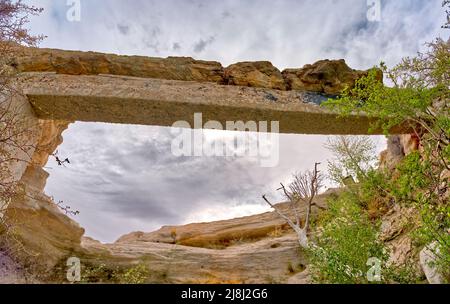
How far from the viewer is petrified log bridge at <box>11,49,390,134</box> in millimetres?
5801

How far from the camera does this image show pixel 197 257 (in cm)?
965

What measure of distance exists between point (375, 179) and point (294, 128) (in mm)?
2329

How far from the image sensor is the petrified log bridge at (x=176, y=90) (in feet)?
19.0

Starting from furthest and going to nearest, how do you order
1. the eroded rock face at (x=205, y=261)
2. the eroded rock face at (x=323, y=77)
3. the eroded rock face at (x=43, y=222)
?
the eroded rock face at (x=205, y=261), the eroded rock face at (x=43, y=222), the eroded rock face at (x=323, y=77)

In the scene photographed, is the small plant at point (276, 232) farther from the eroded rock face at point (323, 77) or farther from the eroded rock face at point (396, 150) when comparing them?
the eroded rock face at point (323, 77)

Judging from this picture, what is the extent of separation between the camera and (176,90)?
6.01m

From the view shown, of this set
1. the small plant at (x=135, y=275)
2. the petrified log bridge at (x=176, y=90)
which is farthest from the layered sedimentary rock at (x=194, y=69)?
the small plant at (x=135, y=275)

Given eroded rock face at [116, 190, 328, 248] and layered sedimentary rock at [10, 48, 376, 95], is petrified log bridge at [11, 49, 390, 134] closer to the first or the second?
layered sedimentary rock at [10, 48, 376, 95]

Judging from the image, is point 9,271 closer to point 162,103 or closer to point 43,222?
point 43,222

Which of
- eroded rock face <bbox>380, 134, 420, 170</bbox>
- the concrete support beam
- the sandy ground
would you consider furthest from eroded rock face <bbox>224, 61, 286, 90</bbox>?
the sandy ground

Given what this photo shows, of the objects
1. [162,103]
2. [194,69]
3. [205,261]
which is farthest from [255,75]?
[205,261]

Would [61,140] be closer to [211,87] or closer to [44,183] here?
[44,183]
